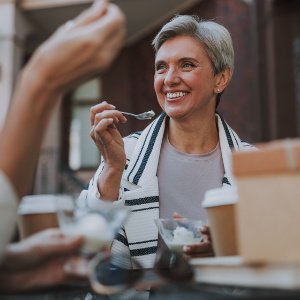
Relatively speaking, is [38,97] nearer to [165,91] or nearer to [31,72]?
[31,72]

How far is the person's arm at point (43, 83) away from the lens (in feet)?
2.26

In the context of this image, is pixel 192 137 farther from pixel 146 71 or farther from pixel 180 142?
pixel 146 71

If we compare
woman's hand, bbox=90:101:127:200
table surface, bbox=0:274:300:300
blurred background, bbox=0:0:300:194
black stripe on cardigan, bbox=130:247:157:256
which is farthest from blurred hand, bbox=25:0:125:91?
blurred background, bbox=0:0:300:194

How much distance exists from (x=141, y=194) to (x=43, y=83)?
95 cm

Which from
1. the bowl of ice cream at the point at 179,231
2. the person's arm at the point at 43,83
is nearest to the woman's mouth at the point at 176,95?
the bowl of ice cream at the point at 179,231

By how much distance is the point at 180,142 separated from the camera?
1837 mm

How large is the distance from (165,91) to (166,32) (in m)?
0.19

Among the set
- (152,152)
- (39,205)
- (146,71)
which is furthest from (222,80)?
(146,71)

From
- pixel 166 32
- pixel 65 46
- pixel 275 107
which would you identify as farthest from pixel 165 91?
pixel 275 107

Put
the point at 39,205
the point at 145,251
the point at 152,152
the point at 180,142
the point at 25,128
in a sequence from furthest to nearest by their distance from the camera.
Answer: the point at 180,142 → the point at 152,152 → the point at 145,251 → the point at 39,205 → the point at 25,128

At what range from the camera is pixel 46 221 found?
891 millimetres

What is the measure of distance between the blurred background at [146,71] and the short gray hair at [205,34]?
2010 mm

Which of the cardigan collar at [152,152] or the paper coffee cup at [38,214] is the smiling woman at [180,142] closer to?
the cardigan collar at [152,152]

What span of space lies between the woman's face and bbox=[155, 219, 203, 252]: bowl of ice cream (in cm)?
63
